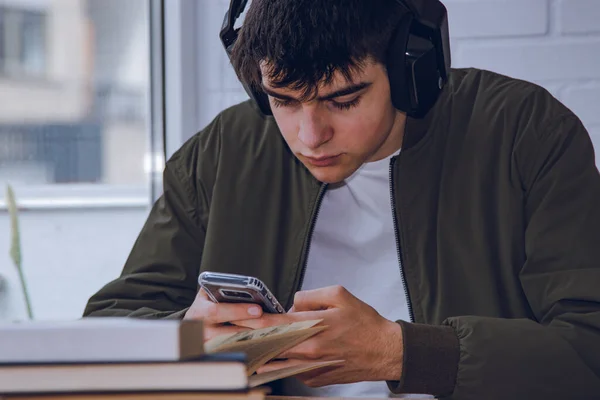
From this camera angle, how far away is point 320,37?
1.06 metres

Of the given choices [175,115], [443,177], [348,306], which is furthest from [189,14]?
[348,306]

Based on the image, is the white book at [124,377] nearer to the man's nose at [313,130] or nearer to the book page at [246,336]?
the book page at [246,336]

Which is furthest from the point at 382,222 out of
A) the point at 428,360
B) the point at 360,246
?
the point at 428,360

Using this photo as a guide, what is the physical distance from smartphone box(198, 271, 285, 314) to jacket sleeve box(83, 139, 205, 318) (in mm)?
254

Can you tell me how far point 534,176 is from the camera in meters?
1.18

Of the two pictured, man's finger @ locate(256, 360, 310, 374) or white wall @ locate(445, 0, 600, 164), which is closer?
man's finger @ locate(256, 360, 310, 374)

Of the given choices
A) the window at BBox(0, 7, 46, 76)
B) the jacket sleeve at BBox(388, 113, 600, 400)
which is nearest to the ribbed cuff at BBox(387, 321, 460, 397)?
the jacket sleeve at BBox(388, 113, 600, 400)

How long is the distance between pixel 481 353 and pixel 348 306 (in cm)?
17

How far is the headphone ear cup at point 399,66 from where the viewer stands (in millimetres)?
1054

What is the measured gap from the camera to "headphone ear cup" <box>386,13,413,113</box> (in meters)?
1.05

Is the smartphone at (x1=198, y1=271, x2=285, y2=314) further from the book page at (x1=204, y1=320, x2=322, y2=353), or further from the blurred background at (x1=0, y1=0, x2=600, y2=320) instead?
the blurred background at (x1=0, y1=0, x2=600, y2=320)

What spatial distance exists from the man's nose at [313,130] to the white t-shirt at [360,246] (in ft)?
0.67

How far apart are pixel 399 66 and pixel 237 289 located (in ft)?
1.29

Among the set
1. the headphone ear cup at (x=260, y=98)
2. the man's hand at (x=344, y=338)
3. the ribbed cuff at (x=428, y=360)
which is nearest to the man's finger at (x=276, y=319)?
the man's hand at (x=344, y=338)
